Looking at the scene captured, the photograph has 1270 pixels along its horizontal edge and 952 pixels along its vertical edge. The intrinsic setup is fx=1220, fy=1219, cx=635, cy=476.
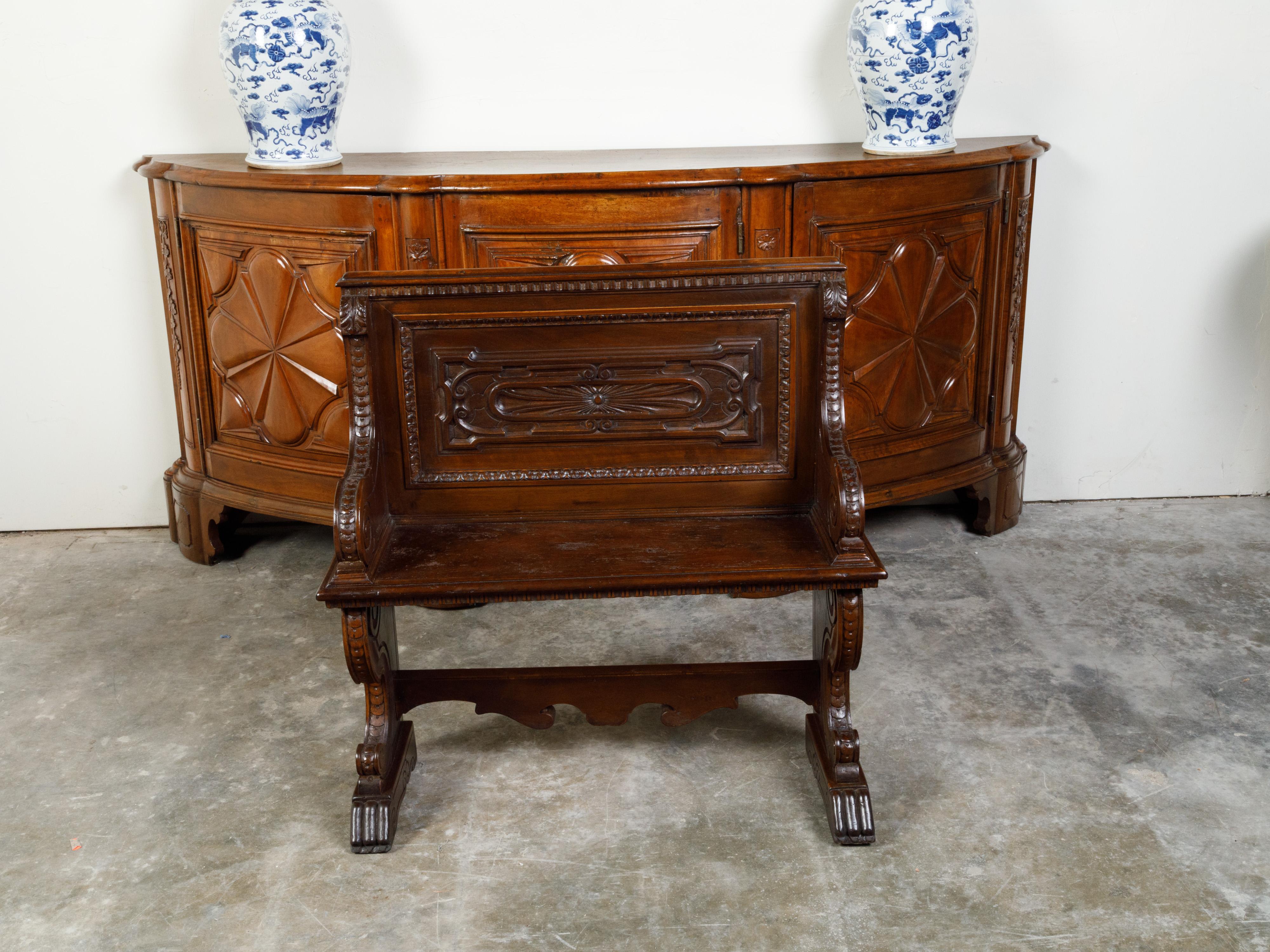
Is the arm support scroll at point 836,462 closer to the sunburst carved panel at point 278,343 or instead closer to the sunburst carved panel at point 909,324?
the sunburst carved panel at point 909,324

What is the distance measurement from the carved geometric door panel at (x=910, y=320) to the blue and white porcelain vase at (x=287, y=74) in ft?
4.57

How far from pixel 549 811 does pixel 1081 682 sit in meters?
1.35

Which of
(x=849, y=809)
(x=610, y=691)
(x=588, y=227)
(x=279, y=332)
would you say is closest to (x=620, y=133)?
(x=588, y=227)

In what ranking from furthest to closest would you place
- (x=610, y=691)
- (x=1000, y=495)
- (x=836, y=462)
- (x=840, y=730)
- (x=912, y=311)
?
(x=1000, y=495) < (x=912, y=311) < (x=610, y=691) < (x=840, y=730) < (x=836, y=462)

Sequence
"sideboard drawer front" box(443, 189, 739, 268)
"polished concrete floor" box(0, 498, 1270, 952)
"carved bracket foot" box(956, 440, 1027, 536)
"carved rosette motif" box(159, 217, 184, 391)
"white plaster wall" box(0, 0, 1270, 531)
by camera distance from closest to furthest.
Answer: "polished concrete floor" box(0, 498, 1270, 952), "sideboard drawer front" box(443, 189, 739, 268), "carved rosette motif" box(159, 217, 184, 391), "white plaster wall" box(0, 0, 1270, 531), "carved bracket foot" box(956, 440, 1027, 536)

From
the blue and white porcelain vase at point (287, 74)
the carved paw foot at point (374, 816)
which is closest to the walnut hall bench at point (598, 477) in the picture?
the carved paw foot at point (374, 816)

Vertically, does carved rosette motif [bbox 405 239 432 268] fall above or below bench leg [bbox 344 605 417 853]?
above

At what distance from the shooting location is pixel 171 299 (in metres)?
3.60

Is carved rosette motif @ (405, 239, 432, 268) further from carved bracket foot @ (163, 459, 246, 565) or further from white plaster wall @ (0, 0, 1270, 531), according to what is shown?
carved bracket foot @ (163, 459, 246, 565)

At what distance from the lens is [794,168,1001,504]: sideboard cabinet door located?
10.8ft

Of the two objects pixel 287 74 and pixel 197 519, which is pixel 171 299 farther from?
pixel 287 74

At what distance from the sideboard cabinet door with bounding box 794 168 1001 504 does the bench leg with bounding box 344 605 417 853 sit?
1554mm

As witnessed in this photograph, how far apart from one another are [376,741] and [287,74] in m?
1.84

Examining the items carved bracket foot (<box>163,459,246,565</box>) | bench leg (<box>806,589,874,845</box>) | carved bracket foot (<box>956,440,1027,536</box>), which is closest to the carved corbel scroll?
bench leg (<box>806,589,874,845</box>)
